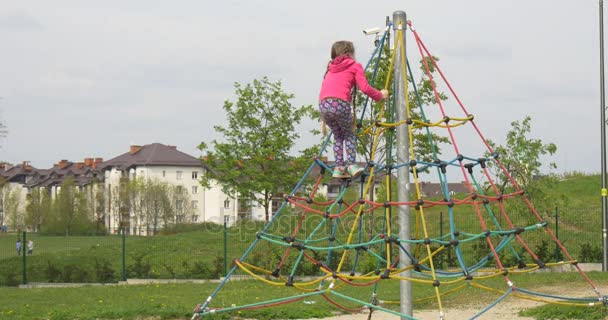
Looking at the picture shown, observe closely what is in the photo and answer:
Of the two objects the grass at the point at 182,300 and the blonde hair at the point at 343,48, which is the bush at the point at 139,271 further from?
the blonde hair at the point at 343,48

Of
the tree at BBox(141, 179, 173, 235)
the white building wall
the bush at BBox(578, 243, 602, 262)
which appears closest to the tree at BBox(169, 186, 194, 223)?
the tree at BBox(141, 179, 173, 235)

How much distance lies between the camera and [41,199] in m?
78.7

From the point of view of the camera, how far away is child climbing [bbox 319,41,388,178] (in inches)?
292

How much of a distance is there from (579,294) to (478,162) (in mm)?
5814

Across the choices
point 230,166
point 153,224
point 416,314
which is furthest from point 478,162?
point 153,224

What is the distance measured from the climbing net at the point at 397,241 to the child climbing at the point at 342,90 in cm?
21

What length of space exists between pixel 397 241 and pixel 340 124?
1.46 meters

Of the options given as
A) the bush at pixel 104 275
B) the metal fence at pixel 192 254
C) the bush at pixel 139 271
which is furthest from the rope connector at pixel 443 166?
the bush at pixel 104 275

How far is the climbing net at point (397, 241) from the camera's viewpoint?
23.4ft

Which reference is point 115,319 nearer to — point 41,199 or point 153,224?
point 153,224

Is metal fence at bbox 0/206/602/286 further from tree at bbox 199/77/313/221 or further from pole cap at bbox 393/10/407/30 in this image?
pole cap at bbox 393/10/407/30

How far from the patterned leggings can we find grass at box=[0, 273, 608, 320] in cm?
322

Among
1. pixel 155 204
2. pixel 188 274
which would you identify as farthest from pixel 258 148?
pixel 155 204

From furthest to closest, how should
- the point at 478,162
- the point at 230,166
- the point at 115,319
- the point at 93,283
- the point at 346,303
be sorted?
the point at 230,166 < the point at 93,283 < the point at 346,303 < the point at 115,319 < the point at 478,162
